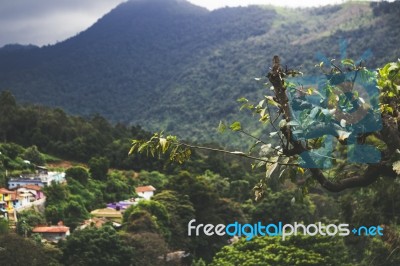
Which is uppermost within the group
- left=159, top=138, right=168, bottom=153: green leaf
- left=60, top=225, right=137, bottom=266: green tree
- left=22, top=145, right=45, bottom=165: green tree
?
left=159, top=138, right=168, bottom=153: green leaf

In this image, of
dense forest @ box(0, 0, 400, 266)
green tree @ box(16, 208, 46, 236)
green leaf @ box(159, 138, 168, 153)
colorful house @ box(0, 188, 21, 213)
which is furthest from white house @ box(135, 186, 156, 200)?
green leaf @ box(159, 138, 168, 153)

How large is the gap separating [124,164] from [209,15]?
386 ft

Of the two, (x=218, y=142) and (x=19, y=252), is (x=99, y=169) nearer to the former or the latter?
(x=19, y=252)

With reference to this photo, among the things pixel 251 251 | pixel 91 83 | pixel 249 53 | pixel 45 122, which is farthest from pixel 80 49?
pixel 251 251

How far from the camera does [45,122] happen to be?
40.9 meters

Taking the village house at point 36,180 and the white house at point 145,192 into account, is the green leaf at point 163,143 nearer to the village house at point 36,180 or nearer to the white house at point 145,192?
the village house at point 36,180

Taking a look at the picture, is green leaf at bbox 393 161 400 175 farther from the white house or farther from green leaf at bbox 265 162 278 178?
the white house

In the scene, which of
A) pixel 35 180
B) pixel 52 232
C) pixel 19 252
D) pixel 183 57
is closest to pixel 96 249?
pixel 19 252

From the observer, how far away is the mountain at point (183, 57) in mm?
85450

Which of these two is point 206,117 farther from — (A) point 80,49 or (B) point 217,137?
(A) point 80,49

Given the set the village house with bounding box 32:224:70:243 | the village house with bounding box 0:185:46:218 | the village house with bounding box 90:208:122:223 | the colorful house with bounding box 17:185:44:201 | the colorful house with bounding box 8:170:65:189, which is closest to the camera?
the village house with bounding box 32:224:70:243

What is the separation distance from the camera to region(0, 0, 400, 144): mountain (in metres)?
85.4

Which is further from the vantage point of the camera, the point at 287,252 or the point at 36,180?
the point at 36,180

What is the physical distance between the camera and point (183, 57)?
422 ft
